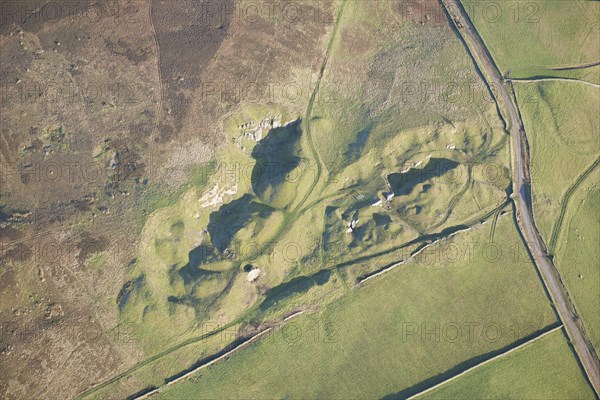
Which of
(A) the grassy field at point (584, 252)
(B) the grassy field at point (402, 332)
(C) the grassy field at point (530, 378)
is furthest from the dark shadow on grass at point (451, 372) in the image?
(A) the grassy field at point (584, 252)

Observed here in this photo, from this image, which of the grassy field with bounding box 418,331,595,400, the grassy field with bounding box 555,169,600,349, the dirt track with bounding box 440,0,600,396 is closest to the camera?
the grassy field with bounding box 418,331,595,400

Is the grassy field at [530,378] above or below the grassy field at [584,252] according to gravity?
below

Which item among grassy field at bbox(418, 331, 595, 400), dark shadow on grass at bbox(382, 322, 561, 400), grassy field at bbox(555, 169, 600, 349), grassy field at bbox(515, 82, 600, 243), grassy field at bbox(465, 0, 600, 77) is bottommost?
grassy field at bbox(418, 331, 595, 400)

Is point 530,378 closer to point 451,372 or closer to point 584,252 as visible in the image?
point 451,372

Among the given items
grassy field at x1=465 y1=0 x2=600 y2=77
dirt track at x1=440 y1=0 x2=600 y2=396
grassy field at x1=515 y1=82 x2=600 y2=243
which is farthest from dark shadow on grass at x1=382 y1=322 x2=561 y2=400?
grassy field at x1=465 y1=0 x2=600 y2=77

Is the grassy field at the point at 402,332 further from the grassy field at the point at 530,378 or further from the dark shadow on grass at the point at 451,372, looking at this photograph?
the grassy field at the point at 530,378

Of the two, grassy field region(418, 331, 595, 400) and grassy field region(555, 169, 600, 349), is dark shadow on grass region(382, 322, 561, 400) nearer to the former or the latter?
grassy field region(418, 331, 595, 400)

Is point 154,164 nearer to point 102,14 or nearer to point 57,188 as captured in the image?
point 57,188
